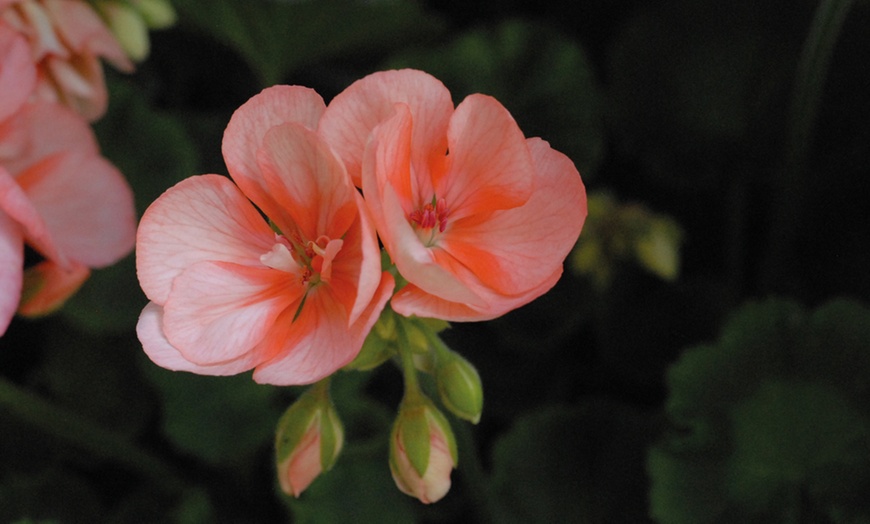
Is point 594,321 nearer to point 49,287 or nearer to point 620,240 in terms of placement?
point 620,240

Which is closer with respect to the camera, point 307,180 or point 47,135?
point 307,180

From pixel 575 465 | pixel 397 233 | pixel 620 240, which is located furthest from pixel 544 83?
pixel 397 233

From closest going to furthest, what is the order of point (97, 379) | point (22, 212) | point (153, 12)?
point (22, 212)
point (153, 12)
point (97, 379)

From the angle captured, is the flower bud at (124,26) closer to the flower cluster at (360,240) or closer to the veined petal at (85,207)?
the veined petal at (85,207)

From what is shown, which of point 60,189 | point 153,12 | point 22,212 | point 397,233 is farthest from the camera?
point 153,12

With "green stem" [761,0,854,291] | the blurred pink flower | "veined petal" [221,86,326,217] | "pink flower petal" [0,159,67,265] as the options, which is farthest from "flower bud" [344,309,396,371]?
"green stem" [761,0,854,291]

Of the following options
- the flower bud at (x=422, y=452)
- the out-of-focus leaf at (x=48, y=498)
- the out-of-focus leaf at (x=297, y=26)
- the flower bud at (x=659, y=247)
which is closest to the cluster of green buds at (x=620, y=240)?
the flower bud at (x=659, y=247)

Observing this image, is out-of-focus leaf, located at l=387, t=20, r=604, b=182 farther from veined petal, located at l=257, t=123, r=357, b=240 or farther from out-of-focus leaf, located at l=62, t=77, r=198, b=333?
veined petal, located at l=257, t=123, r=357, b=240

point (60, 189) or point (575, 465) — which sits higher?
point (60, 189)

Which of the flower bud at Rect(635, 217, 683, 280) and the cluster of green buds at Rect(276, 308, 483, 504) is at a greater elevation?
the cluster of green buds at Rect(276, 308, 483, 504)
